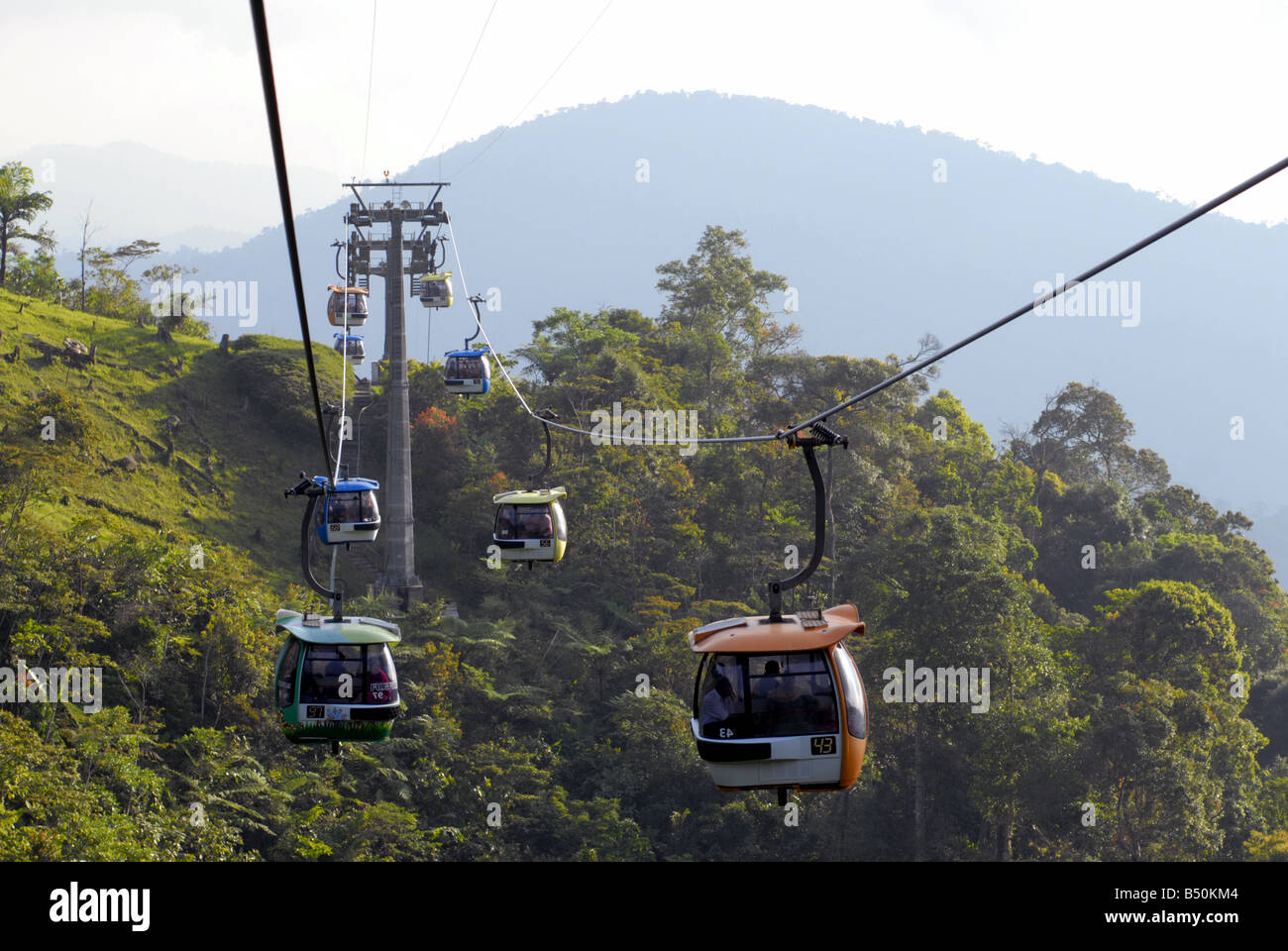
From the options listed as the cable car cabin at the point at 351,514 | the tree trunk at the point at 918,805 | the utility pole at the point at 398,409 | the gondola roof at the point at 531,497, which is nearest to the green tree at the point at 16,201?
the utility pole at the point at 398,409

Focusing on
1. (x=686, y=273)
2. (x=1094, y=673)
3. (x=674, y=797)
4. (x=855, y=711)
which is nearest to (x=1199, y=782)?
(x=1094, y=673)

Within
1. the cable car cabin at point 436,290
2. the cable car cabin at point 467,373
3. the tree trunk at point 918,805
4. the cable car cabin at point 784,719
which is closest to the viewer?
the cable car cabin at point 784,719

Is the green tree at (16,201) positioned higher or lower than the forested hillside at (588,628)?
higher

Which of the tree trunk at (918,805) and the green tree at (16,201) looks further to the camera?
the green tree at (16,201)

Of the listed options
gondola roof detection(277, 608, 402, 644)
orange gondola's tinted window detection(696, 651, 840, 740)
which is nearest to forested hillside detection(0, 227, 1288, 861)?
gondola roof detection(277, 608, 402, 644)

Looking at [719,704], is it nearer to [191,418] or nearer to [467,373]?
[467,373]

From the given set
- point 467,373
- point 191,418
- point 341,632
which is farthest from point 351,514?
point 191,418

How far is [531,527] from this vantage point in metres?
21.8

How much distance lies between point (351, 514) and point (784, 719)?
678 inches

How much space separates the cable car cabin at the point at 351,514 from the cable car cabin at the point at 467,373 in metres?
5.61

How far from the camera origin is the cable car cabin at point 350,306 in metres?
41.2

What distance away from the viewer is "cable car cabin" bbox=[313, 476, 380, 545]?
25375mm

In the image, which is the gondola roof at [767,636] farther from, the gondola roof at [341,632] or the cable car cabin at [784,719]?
the gondola roof at [341,632]
